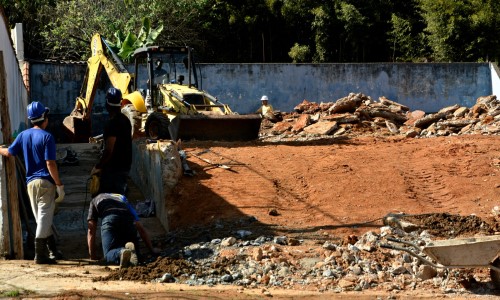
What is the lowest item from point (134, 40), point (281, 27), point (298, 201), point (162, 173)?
point (298, 201)

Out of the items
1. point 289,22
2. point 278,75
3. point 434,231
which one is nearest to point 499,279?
point 434,231

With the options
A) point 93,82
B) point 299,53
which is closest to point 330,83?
point 299,53

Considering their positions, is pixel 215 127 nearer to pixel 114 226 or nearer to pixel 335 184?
pixel 335 184

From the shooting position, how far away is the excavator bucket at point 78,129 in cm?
2420

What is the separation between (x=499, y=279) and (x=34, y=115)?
551 cm

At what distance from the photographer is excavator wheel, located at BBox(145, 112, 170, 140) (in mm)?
17953

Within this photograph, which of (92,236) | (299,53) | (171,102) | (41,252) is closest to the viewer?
(41,252)

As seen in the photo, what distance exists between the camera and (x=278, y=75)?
2859cm

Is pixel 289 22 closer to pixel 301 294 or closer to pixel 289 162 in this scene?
pixel 289 162

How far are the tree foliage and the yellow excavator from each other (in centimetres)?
985

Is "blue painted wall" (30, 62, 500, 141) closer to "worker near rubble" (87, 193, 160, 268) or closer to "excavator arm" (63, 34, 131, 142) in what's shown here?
"excavator arm" (63, 34, 131, 142)

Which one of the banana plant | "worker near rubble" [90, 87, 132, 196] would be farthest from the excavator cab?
the banana plant

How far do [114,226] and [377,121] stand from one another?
546 inches

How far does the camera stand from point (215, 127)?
17953 millimetres
